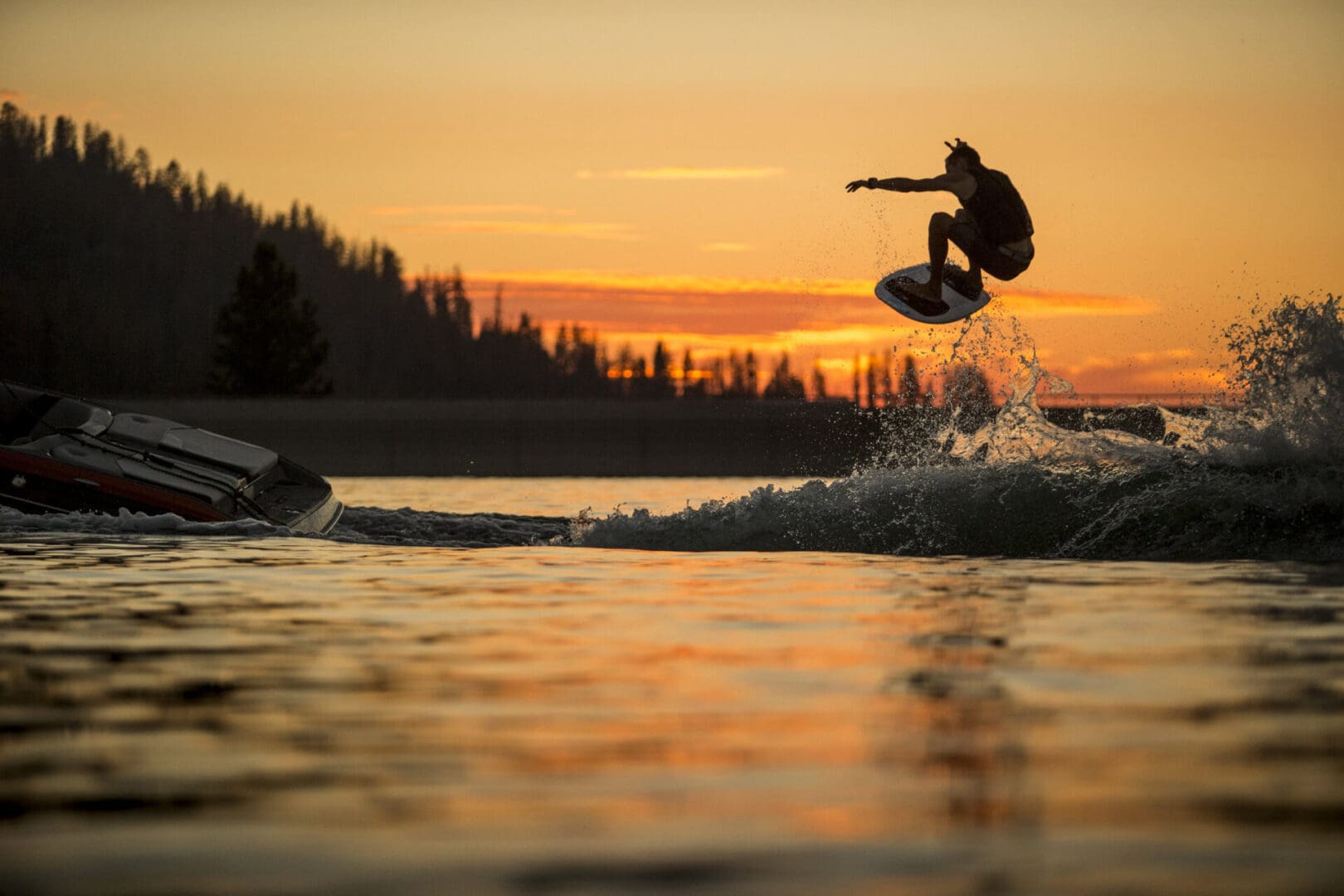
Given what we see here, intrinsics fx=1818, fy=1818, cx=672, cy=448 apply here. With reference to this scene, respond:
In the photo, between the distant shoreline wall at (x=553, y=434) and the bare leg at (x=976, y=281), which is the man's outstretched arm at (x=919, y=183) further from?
the distant shoreline wall at (x=553, y=434)

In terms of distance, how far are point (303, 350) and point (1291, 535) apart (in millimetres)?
165106

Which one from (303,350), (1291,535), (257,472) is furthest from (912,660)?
(303,350)

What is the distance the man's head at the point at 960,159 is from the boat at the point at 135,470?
9606 millimetres

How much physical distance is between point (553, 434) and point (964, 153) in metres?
105

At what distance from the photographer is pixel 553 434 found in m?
125

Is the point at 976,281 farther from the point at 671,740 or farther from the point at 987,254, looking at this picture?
the point at 671,740

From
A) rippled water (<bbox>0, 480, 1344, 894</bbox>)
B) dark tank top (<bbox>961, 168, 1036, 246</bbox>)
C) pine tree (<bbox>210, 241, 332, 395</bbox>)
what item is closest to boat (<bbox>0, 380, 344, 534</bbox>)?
rippled water (<bbox>0, 480, 1344, 894</bbox>)

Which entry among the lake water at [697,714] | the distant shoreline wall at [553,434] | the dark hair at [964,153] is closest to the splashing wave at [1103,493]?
the lake water at [697,714]

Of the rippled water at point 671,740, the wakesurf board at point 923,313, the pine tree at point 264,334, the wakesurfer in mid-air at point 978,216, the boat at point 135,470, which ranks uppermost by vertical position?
the pine tree at point 264,334

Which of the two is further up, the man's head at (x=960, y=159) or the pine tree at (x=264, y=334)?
the pine tree at (x=264, y=334)

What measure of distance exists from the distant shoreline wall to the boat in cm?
8836

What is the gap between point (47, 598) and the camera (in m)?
14.8

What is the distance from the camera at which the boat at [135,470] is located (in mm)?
22812

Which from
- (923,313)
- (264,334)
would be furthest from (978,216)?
(264,334)
